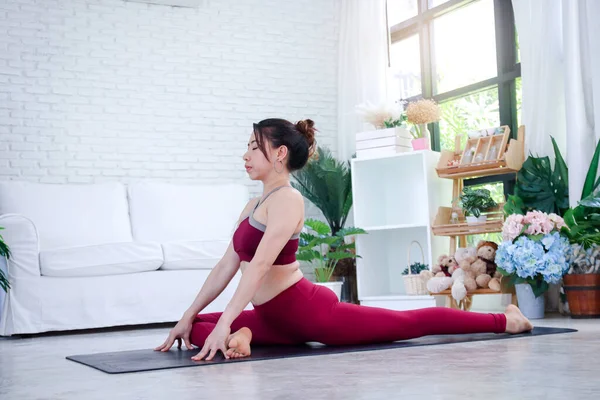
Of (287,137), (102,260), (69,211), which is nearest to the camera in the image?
(287,137)

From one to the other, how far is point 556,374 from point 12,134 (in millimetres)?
4739

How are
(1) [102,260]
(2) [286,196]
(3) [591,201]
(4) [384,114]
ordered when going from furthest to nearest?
(4) [384,114], (1) [102,260], (3) [591,201], (2) [286,196]

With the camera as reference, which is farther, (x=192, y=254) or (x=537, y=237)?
(x=192, y=254)

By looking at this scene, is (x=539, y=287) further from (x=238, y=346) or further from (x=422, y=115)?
(x=238, y=346)

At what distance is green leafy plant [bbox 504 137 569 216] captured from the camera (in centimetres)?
433

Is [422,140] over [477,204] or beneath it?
over

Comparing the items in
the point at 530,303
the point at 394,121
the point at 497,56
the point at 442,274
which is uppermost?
the point at 497,56

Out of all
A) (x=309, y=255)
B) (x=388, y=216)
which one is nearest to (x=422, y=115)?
(x=388, y=216)

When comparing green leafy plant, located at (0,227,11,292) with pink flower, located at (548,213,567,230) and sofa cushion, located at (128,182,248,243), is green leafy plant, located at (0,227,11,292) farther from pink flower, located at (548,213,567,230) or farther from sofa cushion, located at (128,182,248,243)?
pink flower, located at (548,213,567,230)

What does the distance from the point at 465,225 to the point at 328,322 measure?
8.10 feet

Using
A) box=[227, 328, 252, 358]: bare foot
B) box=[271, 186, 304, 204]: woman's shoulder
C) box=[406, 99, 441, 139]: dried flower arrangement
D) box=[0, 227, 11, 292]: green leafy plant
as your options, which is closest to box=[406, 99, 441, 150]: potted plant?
box=[406, 99, 441, 139]: dried flower arrangement

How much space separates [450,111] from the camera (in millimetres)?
5824

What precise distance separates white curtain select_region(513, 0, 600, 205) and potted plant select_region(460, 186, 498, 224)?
389mm

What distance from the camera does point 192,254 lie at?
4.92 meters
